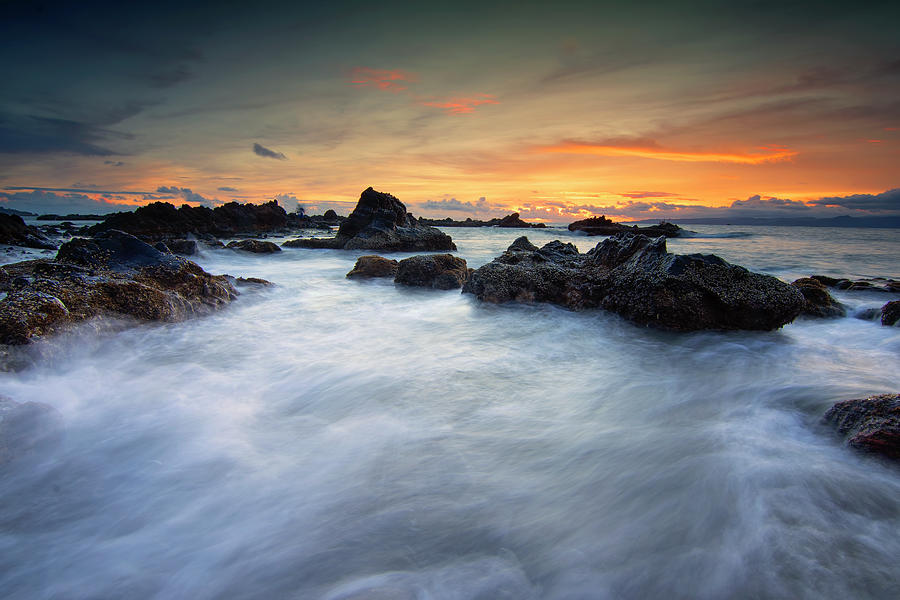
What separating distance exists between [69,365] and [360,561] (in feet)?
12.8

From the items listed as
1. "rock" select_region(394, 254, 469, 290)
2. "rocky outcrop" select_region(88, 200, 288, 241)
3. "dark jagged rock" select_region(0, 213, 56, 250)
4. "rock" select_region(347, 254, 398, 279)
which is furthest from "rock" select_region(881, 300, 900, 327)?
"rocky outcrop" select_region(88, 200, 288, 241)

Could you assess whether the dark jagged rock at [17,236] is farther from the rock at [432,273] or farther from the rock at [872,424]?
the rock at [872,424]

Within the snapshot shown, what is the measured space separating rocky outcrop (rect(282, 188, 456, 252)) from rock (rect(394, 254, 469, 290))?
9996 mm

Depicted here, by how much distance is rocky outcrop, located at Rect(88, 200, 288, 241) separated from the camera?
2462 centimetres

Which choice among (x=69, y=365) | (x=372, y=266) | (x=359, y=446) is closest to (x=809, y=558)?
(x=359, y=446)

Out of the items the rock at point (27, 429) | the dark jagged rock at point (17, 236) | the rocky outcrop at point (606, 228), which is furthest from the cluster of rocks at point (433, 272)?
the rocky outcrop at point (606, 228)

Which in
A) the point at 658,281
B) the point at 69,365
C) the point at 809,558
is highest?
the point at 658,281

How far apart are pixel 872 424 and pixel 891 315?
16.7 feet

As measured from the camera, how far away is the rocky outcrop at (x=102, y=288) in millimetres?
3951

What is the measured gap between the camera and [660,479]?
8.02 ft

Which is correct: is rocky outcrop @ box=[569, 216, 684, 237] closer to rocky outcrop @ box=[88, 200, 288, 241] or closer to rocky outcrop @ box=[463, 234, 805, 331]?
rocky outcrop @ box=[88, 200, 288, 241]

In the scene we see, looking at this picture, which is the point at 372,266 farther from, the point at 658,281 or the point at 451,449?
the point at 451,449

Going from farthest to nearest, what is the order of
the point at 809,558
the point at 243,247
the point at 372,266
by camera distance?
the point at 243,247 → the point at 372,266 → the point at 809,558

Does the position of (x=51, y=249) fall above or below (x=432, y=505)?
above
